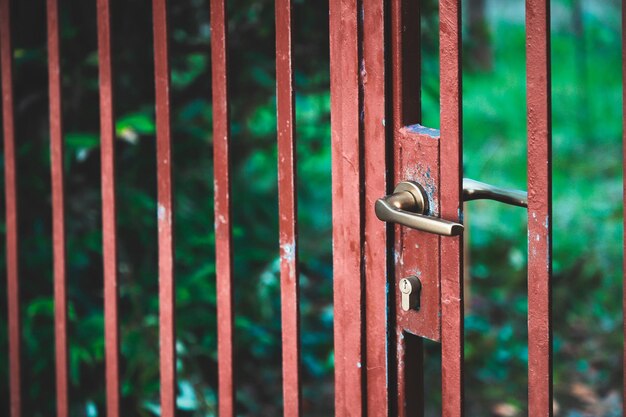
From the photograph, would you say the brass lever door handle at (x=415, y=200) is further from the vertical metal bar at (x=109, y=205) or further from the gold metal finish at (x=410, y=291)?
the vertical metal bar at (x=109, y=205)

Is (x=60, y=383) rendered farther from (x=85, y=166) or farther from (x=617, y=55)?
(x=617, y=55)

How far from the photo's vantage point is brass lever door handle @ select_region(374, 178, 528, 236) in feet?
3.95

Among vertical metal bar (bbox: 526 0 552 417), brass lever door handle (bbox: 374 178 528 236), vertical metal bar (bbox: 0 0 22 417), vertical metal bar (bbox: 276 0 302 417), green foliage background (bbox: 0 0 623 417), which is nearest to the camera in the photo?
vertical metal bar (bbox: 526 0 552 417)

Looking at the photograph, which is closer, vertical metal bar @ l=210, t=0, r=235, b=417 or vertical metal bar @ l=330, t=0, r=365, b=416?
vertical metal bar @ l=330, t=0, r=365, b=416

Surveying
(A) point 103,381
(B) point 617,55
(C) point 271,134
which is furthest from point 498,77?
(A) point 103,381

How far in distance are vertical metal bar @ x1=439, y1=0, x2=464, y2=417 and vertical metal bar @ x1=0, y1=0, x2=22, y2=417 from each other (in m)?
1.02

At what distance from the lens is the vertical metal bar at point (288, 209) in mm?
1351

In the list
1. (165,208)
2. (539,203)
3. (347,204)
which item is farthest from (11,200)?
(539,203)

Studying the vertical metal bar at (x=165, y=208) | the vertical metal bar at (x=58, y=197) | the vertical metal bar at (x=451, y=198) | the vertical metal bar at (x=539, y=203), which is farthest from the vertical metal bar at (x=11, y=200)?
the vertical metal bar at (x=539, y=203)

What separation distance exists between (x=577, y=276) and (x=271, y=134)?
3036mm

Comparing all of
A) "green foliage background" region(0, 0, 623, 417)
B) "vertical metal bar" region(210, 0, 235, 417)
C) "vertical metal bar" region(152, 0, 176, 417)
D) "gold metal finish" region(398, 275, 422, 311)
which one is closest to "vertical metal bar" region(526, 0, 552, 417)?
"gold metal finish" region(398, 275, 422, 311)

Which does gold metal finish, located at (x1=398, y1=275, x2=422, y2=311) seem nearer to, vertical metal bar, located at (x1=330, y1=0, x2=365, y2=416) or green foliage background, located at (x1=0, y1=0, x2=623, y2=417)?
vertical metal bar, located at (x1=330, y1=0, x2=365, y2=416)

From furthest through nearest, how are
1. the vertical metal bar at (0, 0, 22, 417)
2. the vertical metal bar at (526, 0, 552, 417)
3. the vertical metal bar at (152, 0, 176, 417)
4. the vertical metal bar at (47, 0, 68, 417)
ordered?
the vertical metal bar at (0, 0, 22, 417) < the vertical metal bar at (47, 0, 68, 417) < the vertical metal bar at (152, 0, 176, 417) < the vertical metal bar at (526, 0, 552, 417)

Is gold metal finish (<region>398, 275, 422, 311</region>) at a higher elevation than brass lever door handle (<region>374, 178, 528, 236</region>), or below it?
below
